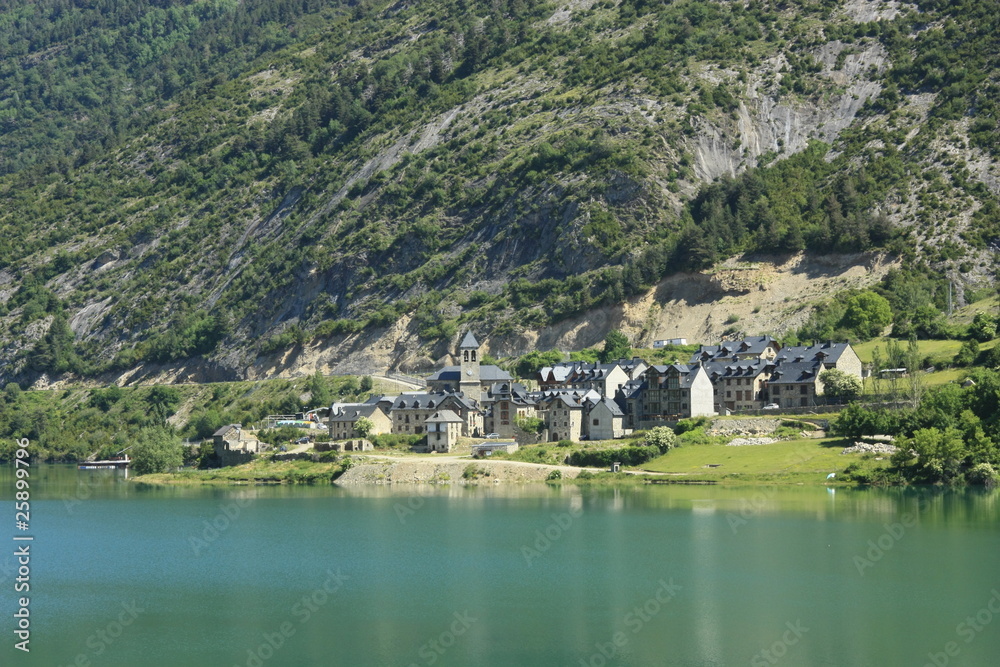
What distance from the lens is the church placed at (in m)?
122

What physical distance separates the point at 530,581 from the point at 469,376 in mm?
67004

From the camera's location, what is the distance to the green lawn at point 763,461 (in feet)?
282

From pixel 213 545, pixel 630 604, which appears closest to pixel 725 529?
pixel 630 604

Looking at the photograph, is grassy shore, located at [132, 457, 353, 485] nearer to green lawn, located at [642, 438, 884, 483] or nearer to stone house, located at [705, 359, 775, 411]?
green lawn, located at [642, 438, 884, 483]

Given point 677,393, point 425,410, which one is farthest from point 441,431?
point 677,393

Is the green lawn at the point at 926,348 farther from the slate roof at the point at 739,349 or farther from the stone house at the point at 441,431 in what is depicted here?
the stone house at the point at 441,431

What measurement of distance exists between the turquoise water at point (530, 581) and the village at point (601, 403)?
66.0 ft

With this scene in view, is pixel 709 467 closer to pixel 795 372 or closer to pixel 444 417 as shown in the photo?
pixel 795 372

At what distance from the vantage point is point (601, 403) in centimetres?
10625

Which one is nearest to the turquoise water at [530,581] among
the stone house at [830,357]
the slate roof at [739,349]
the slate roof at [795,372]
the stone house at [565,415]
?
the stone house at [565,415]

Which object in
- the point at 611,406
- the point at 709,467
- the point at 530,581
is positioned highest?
the point at 611,406

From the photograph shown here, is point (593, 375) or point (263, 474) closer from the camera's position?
point (263, 474)

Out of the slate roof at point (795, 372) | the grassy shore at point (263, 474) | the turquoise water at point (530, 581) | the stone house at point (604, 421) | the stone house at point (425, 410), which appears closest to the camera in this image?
the turquoise water at point (530, 581)

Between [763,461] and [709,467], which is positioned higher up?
[763,461]
